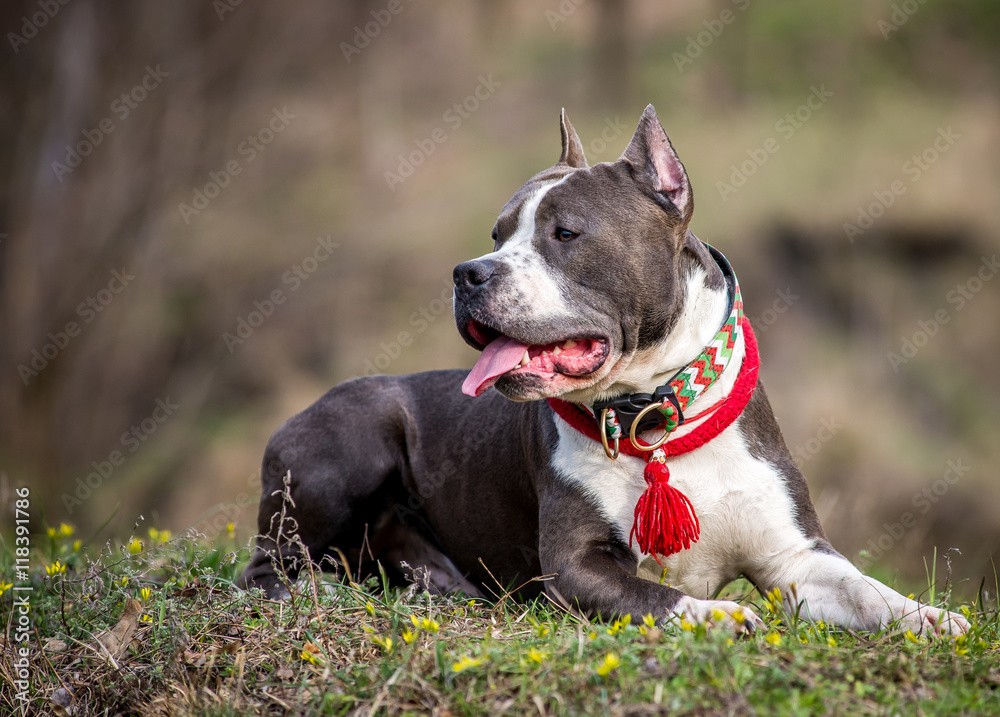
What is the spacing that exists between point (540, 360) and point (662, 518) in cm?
64

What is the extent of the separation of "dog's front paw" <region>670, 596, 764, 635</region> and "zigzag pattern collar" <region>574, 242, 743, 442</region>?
633 millimetres

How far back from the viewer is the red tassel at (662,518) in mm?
3123

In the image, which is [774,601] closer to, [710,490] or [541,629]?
[710,490]

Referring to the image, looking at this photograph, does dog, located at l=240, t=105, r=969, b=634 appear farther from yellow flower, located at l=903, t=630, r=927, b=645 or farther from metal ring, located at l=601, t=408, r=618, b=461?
yellow flower, located at l=903, t=630, r=927, b=645

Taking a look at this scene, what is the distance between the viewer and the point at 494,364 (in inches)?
125

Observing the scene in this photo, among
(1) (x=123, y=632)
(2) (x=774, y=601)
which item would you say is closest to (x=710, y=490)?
(2) (x=774, y=601)

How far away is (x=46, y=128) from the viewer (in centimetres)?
1025

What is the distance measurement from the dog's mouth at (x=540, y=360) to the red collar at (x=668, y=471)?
0.27 meters

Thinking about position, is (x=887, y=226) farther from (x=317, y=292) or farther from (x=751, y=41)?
(x=317, y=292)

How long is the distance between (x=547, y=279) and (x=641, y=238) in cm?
36

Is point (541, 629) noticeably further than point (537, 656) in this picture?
Yes

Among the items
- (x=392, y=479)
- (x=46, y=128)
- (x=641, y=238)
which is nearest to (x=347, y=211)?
(x=46, y=128)

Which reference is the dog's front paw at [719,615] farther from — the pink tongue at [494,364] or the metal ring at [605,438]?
the pink tongue at [494,364]

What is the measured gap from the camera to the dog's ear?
336 centimetres
